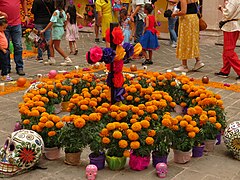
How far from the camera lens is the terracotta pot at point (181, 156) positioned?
4.30 metres

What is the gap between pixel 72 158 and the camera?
4.25 m

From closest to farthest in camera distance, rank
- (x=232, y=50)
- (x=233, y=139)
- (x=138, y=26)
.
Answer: (x=233, y=139)
(x=232, y=50)
(x=138, y=26)

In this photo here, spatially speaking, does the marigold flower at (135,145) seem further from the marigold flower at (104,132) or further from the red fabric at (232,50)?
the red fabric at (232,50)

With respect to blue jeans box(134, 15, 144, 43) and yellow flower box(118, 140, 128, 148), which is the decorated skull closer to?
yellow flower box(118, 140, 128, 148)

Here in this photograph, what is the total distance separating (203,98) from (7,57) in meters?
4.39

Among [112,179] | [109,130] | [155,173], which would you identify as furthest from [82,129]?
[155,173]

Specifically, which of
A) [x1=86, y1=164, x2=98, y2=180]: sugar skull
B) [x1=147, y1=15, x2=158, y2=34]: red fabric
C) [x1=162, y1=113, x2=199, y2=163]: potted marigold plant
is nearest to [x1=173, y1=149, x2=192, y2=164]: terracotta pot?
[x1=162, y1=113, x2=199, y2=163]: potted marigold plant

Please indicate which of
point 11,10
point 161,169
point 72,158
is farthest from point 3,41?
point 161,169

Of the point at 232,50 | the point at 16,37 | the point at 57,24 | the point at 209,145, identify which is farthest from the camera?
the point at 57,24

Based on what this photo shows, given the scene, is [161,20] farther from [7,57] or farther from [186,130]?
[186,130]

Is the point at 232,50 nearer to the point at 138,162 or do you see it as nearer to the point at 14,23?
the point at 14,23

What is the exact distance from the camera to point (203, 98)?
528 cm

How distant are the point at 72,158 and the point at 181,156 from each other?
3.72 ft

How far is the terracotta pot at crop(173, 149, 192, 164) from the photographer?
4297 mm
